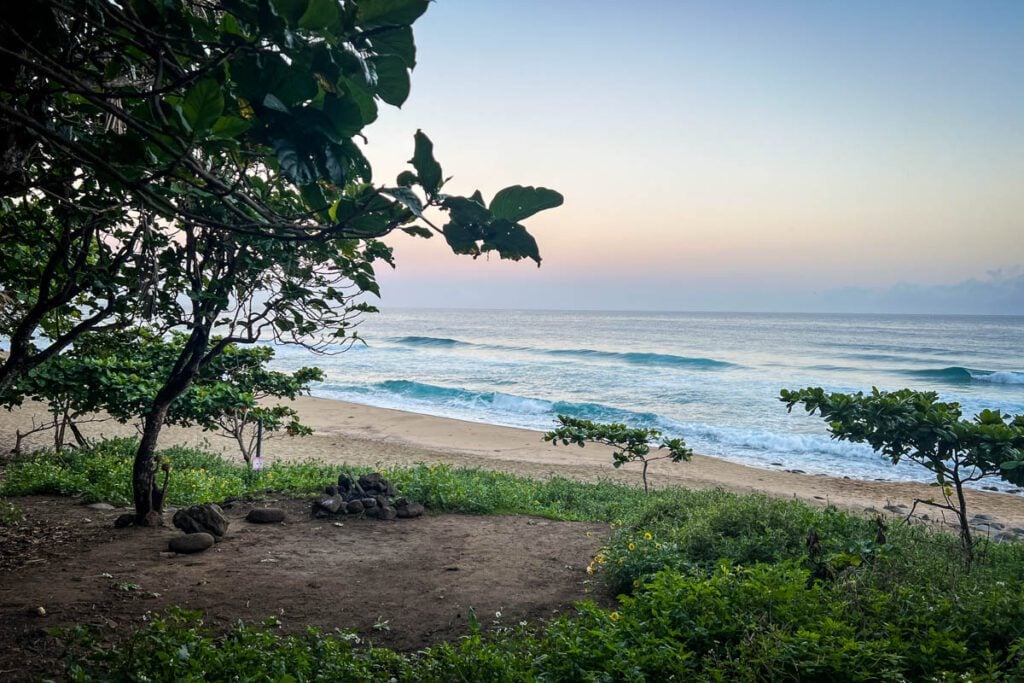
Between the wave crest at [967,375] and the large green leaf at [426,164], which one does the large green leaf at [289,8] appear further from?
the wave crest at [967,375]

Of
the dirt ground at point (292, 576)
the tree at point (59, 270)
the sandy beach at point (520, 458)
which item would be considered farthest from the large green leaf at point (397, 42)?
the sandy beach at point (520, 458)

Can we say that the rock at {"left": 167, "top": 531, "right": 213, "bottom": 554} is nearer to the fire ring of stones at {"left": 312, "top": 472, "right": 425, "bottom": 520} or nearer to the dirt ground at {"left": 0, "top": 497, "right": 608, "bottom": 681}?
the dirt ground at {"left": 0, "top": 497, "right": 608, "bottom": 681}

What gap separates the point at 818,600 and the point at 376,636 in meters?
2.58

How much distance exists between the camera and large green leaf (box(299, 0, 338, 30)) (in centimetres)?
122

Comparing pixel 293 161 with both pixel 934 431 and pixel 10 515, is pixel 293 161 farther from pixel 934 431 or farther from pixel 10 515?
pixel 10 515

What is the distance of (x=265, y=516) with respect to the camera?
6598 millimetres

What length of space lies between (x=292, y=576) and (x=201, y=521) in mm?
1292

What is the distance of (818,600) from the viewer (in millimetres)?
3482

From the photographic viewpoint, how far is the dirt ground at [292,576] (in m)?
4.03

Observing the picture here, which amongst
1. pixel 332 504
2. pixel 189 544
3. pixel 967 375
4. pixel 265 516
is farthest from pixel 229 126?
pixel 967 375

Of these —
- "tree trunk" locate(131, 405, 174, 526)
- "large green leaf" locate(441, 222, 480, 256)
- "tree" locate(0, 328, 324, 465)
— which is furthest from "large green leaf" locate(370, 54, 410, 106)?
"tree" locate(0, 328, 324, 465)

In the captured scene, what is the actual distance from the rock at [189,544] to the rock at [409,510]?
7.04 ft

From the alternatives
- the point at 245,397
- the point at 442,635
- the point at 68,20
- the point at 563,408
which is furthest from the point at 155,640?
the point at 563,408

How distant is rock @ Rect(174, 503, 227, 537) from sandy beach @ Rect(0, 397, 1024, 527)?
5348 millimetres
